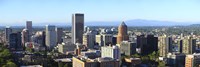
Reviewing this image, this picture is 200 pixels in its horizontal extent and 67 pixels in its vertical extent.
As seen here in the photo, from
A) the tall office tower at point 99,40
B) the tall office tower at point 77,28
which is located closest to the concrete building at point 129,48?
the tall office tower at point 99,40

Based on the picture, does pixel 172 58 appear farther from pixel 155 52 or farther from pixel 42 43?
pixel 42 43

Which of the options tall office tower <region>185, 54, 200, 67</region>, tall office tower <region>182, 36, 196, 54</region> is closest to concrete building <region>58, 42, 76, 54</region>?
tall office tower <region>182, 36, 196, 54</region>

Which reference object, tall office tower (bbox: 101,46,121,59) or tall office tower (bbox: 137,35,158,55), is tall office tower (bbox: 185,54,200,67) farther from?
tall office tower (bbox: 137,35,158,55)

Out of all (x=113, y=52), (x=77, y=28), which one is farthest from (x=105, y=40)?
(x=113, y=52)

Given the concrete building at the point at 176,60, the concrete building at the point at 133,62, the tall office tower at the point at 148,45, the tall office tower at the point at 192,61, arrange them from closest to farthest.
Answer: the tall office tower at the point at 192,61 < the concrete building at the point at 133,62 < the concrete building at the point at 176,60 < the tall office tower at the point at 148,45

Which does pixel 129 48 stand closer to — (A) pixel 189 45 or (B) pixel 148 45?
(B) pixel 148 45

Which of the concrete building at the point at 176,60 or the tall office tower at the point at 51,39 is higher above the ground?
the tall office tower at the point at 51,39

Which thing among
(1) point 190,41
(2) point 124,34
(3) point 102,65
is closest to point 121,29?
(2) point 124,34

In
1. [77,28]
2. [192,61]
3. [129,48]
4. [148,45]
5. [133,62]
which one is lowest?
[133,62]

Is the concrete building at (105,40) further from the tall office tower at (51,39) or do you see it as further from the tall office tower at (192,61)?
the tall office tower at (192,61)
